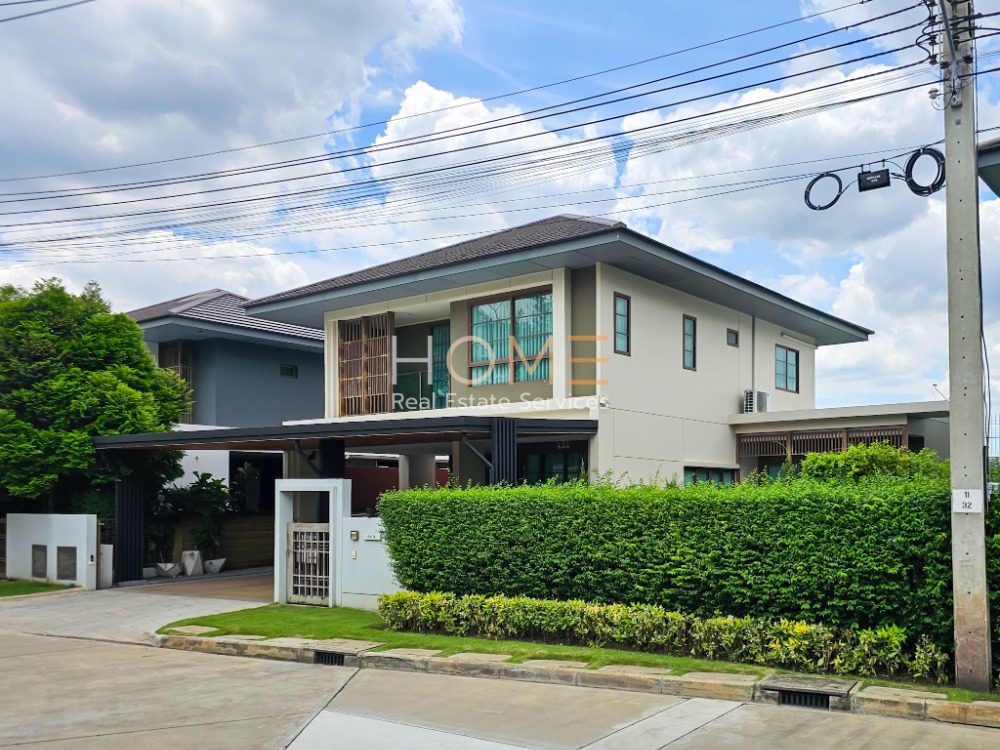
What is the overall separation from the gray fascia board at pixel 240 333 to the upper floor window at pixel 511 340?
9830mm

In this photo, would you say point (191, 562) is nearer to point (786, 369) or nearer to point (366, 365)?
point (366, 365)

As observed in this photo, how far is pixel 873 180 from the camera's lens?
10805mm

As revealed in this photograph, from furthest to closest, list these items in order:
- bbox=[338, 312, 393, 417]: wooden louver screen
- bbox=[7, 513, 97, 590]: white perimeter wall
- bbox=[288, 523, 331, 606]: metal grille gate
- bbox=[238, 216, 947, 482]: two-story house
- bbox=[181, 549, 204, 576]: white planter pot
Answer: bbox=[181, 549, 204, 576]: white planter pot → bbox=[338, 312, 393, 417]: wooden louver screen → bbox=[7, 513, 97, 590]: white perimeter wall → bbox=[238, 216, 947, 482]: two-story house → bbox=[288, 523, 331, 606]: metal grille gate

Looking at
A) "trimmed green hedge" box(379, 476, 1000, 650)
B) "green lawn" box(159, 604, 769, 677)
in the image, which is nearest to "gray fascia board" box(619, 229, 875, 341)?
"trimmed green hedge" box(379, 476, 1000, 650)

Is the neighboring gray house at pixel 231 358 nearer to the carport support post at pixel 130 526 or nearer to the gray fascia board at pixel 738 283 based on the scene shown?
the carport support post at pixel 130 526

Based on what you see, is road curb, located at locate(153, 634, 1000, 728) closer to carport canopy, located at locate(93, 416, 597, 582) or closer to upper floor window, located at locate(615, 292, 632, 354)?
carport canopy, located at locate(93, 416, 597, 582)

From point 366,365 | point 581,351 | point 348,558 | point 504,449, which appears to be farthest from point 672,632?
point 366,365

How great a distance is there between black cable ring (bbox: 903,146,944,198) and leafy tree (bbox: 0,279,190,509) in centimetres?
1798

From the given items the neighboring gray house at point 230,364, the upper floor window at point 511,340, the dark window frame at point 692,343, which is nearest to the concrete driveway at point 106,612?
the upper floor window at point 511,340

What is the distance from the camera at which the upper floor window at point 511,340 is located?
1964 centimetres

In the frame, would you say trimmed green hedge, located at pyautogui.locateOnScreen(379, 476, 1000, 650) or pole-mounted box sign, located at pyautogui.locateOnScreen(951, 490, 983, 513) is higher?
pole-mounted box sign, located at pyautogui.locateOnScreen(951, 490, 983, 513)

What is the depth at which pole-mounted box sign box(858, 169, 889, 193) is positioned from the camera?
1077cm

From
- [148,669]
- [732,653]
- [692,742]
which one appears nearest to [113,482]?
[148,669]

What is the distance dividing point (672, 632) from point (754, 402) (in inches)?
493
